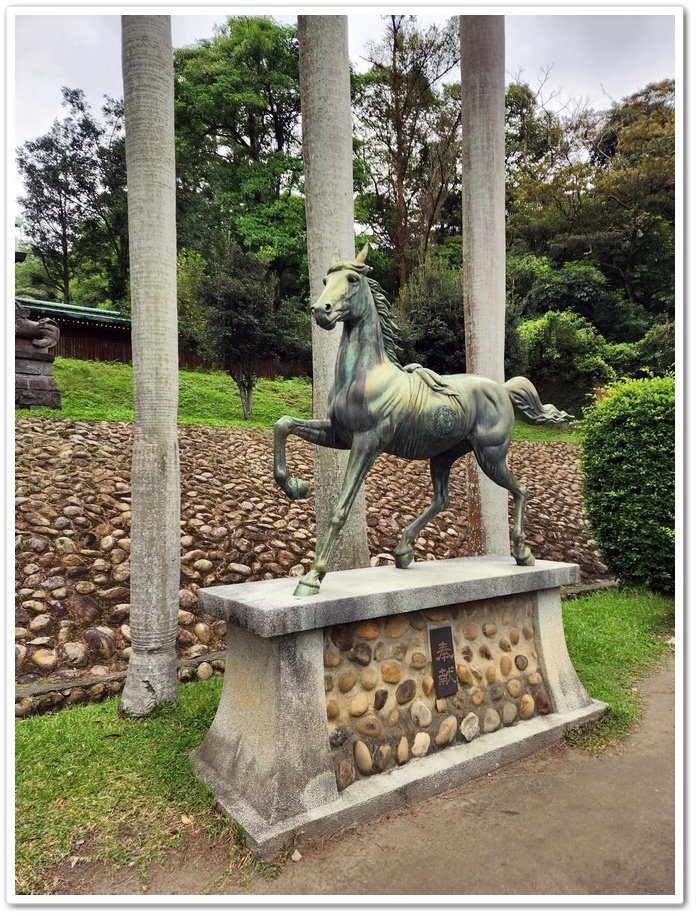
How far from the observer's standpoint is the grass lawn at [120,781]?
245 cm

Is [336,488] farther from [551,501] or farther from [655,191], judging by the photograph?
[655,191]

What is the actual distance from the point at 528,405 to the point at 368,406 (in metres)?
1.43

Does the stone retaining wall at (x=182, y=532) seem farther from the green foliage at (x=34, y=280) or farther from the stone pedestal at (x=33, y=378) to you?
the green foliage at (x=34, y=280)

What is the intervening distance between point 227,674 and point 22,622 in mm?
2110

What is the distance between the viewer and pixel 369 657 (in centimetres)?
296

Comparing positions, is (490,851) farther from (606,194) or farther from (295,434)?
(606,194)

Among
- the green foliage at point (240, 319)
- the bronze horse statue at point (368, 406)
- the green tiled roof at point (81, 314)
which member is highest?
the green tiled roof at point (81, 314)

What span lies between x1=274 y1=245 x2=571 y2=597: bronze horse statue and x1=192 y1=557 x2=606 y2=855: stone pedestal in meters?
0.30

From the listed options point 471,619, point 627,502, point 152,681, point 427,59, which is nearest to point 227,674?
point 152,681

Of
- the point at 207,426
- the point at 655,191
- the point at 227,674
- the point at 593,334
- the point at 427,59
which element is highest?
the point at 427,59

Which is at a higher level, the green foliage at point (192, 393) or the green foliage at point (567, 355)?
the green foliage at point (567, 355)

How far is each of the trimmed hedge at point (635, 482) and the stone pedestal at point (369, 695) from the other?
326 cm

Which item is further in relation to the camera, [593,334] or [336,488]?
[593,334]

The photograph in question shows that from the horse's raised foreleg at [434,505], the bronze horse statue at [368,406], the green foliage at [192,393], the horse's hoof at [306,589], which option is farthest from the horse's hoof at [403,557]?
the green foliage at [192,393]
